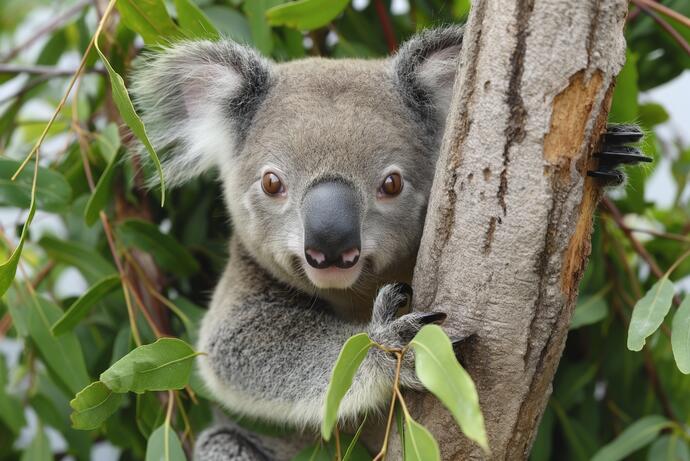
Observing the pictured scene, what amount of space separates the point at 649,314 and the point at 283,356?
0.92 metres

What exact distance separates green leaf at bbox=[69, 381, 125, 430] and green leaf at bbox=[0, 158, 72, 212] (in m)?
0.71

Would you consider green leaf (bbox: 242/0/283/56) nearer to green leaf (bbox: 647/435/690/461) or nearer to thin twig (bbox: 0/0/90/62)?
thin twig (bbox: 0/0/90/62)

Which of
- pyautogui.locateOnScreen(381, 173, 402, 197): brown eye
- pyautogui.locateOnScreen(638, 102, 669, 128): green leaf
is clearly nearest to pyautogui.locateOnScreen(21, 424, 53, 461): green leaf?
pyautogui.locateOnScreen(381, 173, 402, 197): brown eye

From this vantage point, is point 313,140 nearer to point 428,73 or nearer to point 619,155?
point 428,73

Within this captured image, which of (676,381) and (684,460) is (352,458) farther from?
(676,381)

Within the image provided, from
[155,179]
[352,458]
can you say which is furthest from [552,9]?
[155,179]

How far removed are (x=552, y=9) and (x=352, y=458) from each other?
110cm

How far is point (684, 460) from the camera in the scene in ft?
7.75

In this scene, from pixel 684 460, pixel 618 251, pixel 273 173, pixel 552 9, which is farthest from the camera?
pixel 618 251

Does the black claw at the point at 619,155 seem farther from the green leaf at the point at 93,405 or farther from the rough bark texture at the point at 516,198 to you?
the green leaf at the point at 93,405

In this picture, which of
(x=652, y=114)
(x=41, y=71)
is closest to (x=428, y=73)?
(x=652, y=114)

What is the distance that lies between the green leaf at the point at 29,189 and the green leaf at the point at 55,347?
0.27 metres

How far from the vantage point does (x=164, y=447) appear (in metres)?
1.90

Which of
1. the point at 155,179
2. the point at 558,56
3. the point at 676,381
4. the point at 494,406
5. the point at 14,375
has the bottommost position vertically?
the point at 14,375
